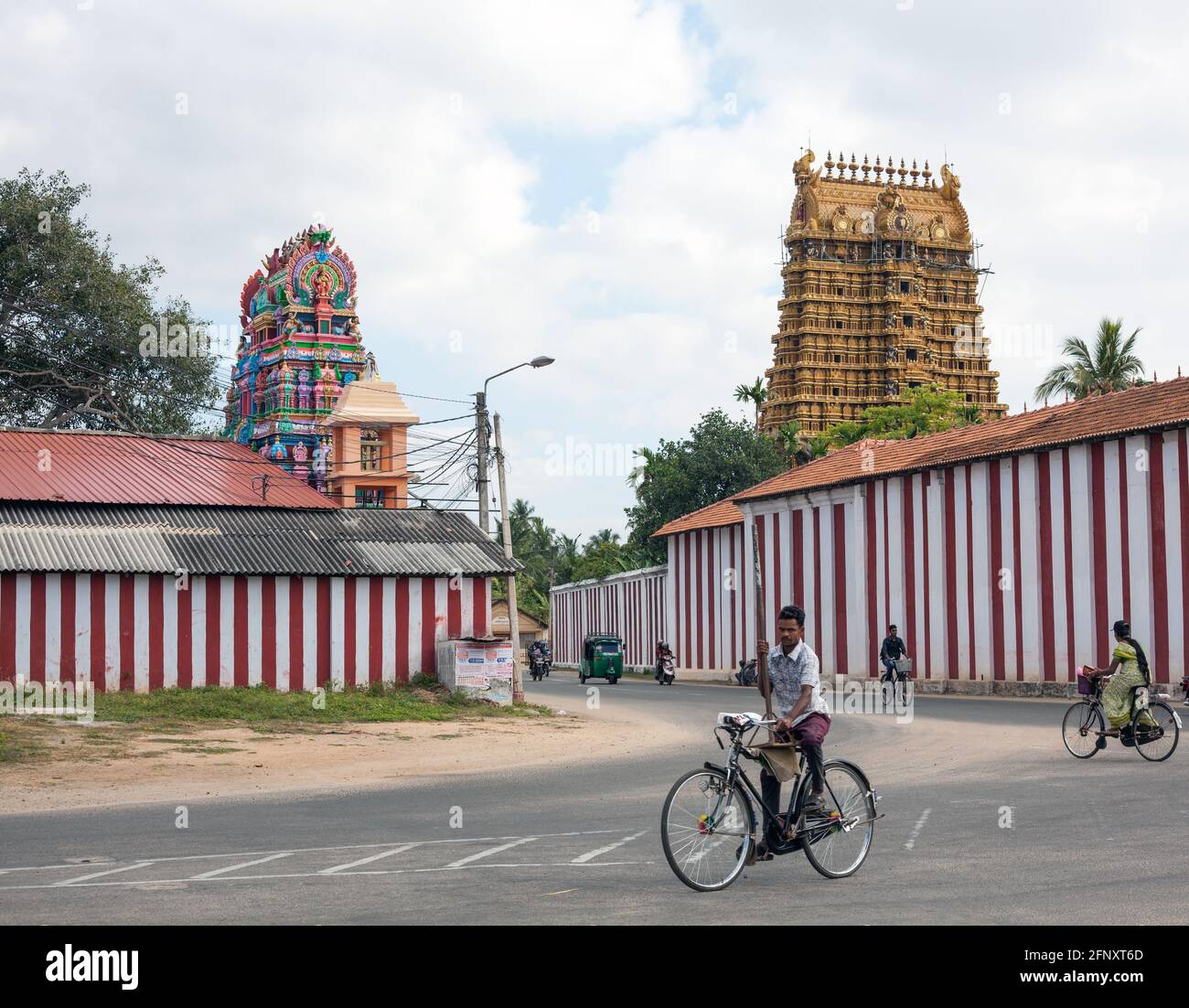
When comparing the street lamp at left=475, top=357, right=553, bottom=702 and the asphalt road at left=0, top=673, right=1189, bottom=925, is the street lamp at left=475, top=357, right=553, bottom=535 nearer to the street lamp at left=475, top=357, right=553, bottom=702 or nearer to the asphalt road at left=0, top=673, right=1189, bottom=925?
the street lamp at left=475, top=357, right=553, bottom=702

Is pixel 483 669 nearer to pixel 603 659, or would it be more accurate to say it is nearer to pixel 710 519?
pixel 710 519

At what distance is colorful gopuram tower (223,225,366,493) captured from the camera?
51.0 meters

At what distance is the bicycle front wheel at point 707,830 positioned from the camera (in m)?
9.21

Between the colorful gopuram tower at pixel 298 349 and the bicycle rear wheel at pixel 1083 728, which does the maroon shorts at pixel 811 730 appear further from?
the colorful gopuram tower at pixel 298 349

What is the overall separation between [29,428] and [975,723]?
88.2 ft

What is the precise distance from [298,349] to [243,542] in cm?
2101

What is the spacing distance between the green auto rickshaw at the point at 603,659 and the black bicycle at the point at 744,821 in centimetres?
4810

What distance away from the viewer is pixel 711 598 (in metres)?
55.7

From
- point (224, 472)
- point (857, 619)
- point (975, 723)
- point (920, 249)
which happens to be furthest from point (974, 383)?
point (975, 723)

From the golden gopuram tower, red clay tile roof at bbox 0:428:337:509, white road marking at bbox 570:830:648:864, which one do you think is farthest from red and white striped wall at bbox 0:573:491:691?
the golden gopuram tower

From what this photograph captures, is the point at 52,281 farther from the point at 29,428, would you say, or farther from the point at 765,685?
→ the point at 765,685

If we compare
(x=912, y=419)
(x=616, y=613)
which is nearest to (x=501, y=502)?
(x=616, y=613)
